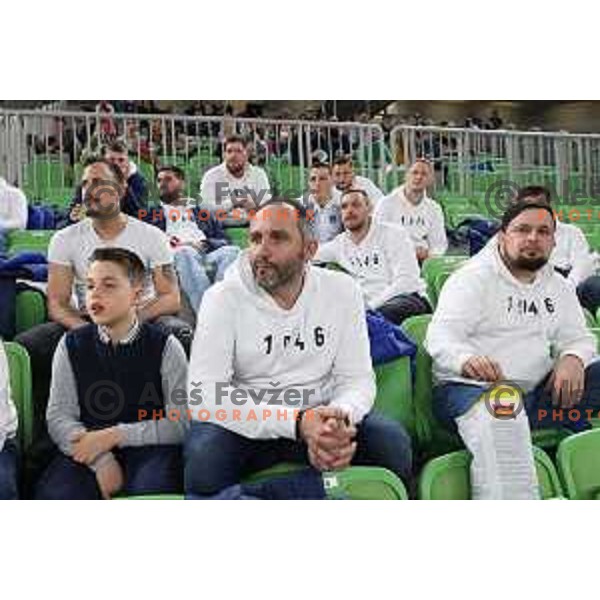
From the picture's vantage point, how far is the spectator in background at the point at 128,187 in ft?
7.39

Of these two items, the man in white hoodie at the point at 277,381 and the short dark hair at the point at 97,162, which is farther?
the short dark hair at the point at 97,162

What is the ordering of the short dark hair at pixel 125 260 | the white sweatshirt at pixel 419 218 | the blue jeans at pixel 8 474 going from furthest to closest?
the white sweatshirt at pixel 419 218, the short dark hair at pixel 125 260, the blue jeans at pixel 8 474

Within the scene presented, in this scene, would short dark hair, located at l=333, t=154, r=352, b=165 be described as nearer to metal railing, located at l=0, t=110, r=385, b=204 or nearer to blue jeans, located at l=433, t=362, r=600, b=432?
metal railing, located at l=0, t=110, r=385, b=204

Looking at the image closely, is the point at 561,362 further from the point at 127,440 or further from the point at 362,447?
the point at 127,440

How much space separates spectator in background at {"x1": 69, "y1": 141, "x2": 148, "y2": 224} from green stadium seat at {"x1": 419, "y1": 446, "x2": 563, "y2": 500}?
815 millimetres

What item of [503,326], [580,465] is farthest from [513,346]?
[580,465]

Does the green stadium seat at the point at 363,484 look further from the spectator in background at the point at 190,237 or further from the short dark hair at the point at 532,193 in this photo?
the short dark hair at the point at 532,193

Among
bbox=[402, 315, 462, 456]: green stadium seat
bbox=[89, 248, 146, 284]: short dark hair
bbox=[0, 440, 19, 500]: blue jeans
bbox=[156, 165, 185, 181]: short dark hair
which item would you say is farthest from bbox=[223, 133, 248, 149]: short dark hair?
bbox=[0, 440, 19, 500]: blue jeans

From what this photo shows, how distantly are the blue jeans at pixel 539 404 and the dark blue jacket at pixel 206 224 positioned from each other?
22.0 inches

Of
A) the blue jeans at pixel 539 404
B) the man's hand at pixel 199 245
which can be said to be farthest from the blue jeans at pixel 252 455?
the man's hand at pixel 199 245

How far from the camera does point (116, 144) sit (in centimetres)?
226

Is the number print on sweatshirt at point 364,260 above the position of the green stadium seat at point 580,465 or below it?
above

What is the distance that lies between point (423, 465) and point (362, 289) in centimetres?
40

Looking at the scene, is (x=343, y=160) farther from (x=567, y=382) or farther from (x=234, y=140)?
(x=567, y=382)
